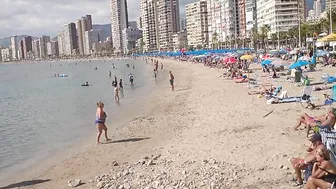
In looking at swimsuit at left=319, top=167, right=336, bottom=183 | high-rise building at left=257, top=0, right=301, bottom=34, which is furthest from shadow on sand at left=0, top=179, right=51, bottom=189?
high-rise building at left=257, top=0, right=301, bottom=34

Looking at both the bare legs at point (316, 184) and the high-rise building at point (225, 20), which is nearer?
the bare legs at point (316, 184)

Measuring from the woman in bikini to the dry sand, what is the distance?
91 cm

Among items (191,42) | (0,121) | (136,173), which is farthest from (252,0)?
(136,173)

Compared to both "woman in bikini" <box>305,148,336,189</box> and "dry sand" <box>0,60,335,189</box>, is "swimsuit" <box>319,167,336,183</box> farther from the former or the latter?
"dry sand" <box>0,60,335,189</box>

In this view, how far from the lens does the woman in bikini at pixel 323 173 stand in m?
5.32

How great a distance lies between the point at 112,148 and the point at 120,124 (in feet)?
15.9

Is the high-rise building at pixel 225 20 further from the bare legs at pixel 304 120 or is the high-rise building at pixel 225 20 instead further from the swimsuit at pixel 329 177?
the swimsuit at pixel 329 177

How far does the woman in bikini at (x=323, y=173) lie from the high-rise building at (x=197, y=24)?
168585mm

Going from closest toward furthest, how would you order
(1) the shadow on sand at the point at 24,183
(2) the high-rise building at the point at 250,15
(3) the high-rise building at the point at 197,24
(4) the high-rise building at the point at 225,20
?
(1) the shadow on sand at the point at 24,183, (2) the high-rise building at the point at 250,15, (4) the high-rise building at the point at 225,20, (3) the high-rise building at the point at 197,24

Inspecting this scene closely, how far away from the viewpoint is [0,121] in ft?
71.3

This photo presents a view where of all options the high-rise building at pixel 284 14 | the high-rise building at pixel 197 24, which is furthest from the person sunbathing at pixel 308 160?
the high-rise building at pixel 197 24

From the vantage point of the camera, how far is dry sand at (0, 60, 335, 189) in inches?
282

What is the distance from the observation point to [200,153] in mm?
9148

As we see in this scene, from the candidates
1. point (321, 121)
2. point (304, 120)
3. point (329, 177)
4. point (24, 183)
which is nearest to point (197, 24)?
point (304, 120)
